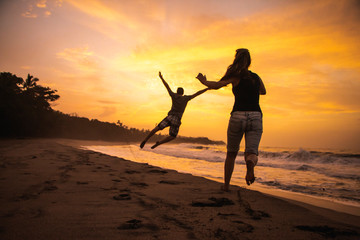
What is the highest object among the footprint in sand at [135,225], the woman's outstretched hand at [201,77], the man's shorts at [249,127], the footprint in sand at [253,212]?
the woman's outstretched hand at [201,77]

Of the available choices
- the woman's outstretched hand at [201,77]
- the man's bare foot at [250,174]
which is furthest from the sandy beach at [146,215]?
the woman's outstretched hand at [201,77]

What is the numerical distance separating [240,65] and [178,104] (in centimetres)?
293

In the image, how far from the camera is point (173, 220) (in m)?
2.09

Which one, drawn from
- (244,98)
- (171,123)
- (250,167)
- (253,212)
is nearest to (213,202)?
(253,212)

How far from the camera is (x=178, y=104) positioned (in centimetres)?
589

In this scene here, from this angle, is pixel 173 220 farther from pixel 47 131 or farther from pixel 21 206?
pixel 47 131

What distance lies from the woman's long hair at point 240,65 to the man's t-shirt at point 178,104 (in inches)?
107

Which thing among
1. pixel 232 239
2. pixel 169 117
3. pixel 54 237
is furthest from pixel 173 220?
pixel 169 117

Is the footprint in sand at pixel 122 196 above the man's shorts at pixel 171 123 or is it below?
below

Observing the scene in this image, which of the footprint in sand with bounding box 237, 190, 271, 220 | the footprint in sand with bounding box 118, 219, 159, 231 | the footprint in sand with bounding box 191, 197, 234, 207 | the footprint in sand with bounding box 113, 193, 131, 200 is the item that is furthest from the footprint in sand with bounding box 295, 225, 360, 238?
the footprint in sand with bounding box 113, 193, 131, 200

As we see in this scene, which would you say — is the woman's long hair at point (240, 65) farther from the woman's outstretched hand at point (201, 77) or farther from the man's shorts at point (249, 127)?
the man's shorts at point (249, 127)

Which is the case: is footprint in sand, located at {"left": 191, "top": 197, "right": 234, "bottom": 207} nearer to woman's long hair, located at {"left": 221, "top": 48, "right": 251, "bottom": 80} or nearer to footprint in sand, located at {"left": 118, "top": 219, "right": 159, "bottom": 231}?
footprint in sand, located at {"left": 118, "top": 219, "right": 159, "bottom": 231}

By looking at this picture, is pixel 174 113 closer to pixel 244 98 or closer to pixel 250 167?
pixel 244 98

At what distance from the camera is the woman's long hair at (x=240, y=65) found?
314cm
